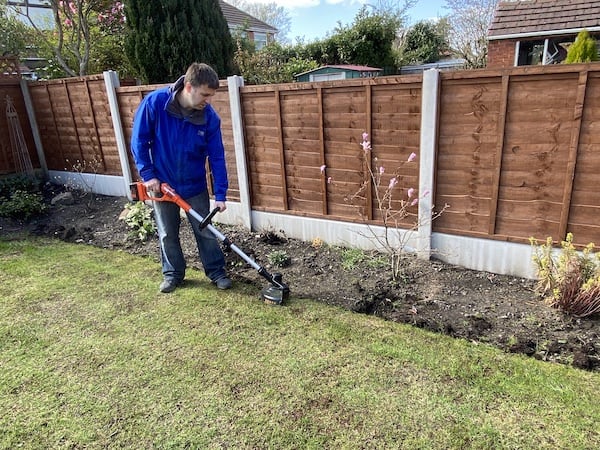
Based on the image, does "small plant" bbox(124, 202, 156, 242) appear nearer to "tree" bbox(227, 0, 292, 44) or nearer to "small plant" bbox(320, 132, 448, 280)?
"small plant" bbox(320, 132, 448, 280)

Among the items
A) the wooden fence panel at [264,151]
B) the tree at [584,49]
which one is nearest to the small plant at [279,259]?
the wooden fence panel at [264,151]

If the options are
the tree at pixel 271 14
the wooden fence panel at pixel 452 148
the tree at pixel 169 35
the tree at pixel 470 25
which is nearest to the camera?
the wooden fence panel at pixel 452 148

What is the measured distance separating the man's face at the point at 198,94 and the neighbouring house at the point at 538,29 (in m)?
10.6

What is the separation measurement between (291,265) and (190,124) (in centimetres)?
167

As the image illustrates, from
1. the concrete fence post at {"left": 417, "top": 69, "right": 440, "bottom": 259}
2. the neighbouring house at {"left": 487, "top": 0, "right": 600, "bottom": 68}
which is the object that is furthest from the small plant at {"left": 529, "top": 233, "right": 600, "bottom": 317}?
the neighbouring house at {"left": 487, "top": 0, "right": 600, "bottom": 68}

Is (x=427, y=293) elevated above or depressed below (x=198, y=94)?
below

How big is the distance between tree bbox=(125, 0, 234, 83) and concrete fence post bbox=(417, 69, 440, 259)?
4.52 metres

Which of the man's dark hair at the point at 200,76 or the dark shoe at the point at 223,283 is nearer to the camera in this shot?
the man's dark hair at the point at 200,76

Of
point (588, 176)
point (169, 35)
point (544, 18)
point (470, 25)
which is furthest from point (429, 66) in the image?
point (588, 176)

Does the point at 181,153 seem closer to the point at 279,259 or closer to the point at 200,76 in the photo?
the point at 200,76

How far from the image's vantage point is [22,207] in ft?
19.9

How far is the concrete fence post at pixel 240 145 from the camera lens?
4.76 metres

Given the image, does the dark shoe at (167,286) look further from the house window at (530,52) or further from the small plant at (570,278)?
the house window at (530,52)

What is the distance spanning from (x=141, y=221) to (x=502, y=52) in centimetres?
1064
